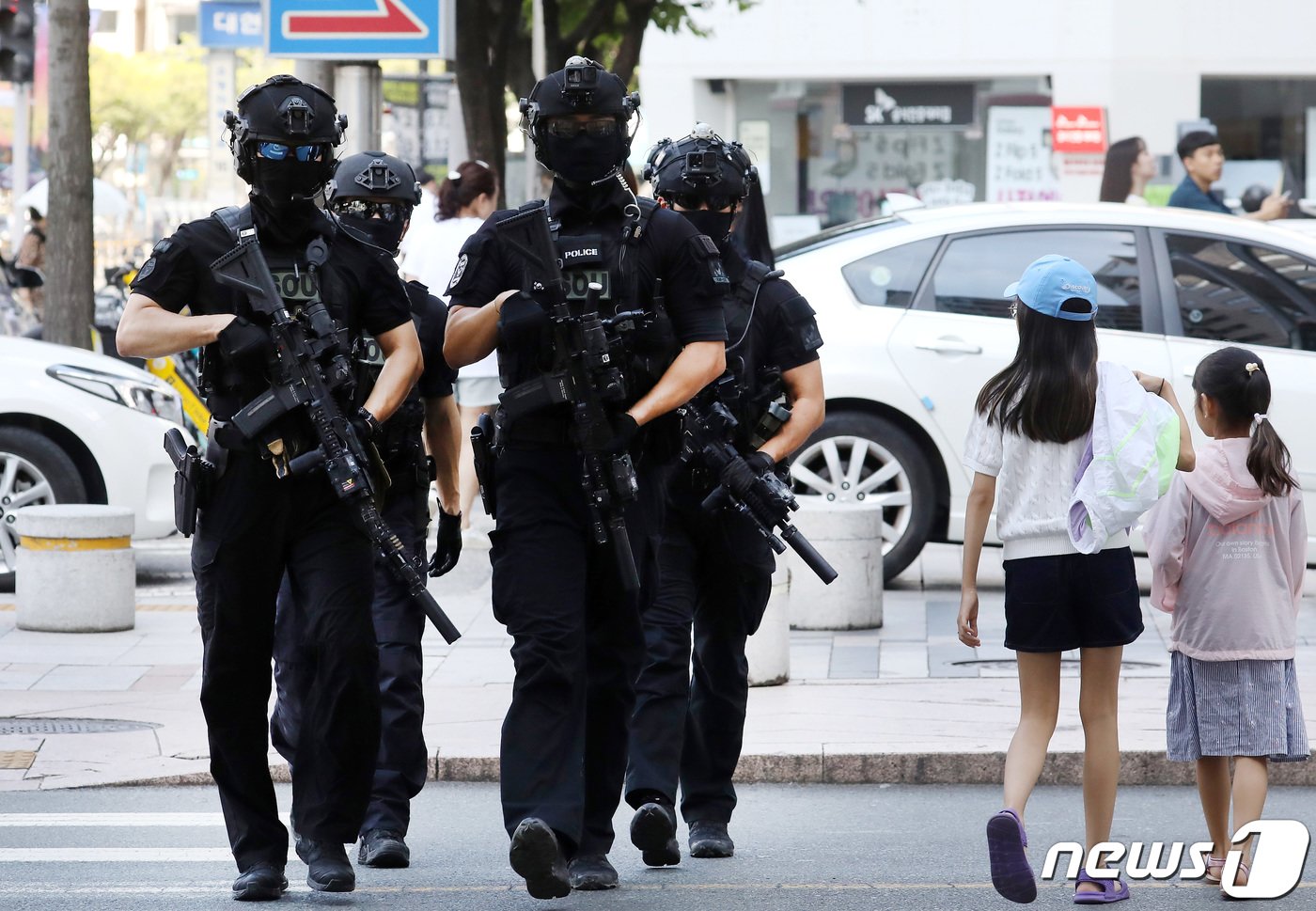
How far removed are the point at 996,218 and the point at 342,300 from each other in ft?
18.3

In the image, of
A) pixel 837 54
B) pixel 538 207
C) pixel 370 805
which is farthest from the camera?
pixel 837 54

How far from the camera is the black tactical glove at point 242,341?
5.08 metres

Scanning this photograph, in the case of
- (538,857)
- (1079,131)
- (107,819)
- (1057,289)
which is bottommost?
(107,819)

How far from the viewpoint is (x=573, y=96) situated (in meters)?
5.25

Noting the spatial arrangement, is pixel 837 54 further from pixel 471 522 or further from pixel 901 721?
pixel 901 721

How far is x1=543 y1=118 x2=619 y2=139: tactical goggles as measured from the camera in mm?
5266

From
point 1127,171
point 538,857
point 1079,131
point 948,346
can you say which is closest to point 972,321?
point 948,346

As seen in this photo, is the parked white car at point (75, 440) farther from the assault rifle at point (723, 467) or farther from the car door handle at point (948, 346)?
the assault rifle at point (723, 467)

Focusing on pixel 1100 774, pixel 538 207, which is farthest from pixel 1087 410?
pixel 538 207

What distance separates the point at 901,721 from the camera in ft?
25.0

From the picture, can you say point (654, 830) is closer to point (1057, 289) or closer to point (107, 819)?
point (1057, 289)

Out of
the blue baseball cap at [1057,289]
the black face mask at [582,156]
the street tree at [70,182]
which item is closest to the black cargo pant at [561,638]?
the black face mask at [582,156]

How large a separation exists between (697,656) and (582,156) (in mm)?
1498

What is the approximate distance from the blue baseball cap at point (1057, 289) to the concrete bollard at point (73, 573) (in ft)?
17.7
